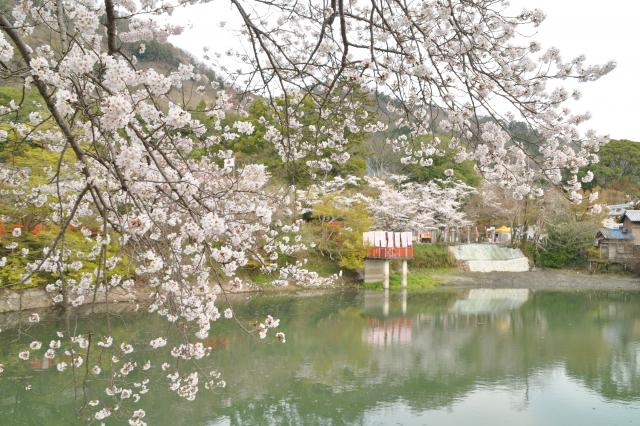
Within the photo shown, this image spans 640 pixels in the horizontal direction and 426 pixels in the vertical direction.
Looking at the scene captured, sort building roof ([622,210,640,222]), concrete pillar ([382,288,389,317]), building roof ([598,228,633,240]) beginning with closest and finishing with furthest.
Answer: concrete pillar ([382,288,389,317]) < building roof ([598,228,633,240]) < building roof ([622,210,640,222])

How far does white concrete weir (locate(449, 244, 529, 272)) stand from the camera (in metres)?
17.9

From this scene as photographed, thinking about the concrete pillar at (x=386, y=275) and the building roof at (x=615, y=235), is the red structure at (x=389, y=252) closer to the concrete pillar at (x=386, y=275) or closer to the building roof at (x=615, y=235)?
the concrete pillar at (x=386, y=275)

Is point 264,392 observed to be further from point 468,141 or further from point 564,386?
point 468,141

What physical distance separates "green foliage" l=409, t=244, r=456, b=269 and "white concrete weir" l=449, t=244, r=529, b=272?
0.33 m

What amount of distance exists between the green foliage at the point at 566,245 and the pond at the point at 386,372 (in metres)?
6.61

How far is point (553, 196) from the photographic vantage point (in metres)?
17.6

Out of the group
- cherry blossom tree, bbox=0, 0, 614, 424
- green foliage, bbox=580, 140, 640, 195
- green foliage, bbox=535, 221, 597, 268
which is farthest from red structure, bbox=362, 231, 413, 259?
green foliage, bbox=580, 140, 640, 195

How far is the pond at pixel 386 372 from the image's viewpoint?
561 centimetres

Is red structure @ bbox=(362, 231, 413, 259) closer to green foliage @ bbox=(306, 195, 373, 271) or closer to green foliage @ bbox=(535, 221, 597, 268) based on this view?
green foliage @ bbox=(306, 195, 373, 271)

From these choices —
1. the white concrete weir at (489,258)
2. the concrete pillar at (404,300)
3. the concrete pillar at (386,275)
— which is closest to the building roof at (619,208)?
the white concrete weir at (489,258)

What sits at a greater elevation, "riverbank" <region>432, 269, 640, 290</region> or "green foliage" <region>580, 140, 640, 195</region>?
"green foliage" <region>580, 140, 640, 195</region>

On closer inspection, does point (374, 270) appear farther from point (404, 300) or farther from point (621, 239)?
point (621, 239)

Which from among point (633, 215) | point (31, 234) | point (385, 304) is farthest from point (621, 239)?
point (31, 234)

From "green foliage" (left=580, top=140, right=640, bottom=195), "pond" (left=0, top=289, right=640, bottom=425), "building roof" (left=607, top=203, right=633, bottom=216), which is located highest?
"green foliage" (left=580, top=140, right=640, bottom=195)
